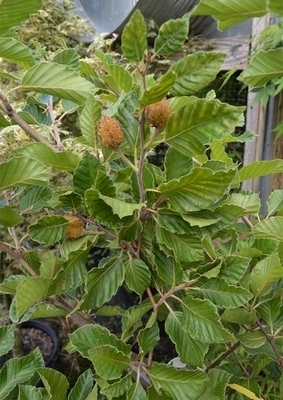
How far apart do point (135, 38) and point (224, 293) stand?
0.96 ft

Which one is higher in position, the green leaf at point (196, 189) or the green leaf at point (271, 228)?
the green leaf at point (196, 189)

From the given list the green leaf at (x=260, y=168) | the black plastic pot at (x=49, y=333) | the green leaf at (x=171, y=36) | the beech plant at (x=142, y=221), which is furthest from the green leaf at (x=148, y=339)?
the black plastic pot at (x=49, y=333)

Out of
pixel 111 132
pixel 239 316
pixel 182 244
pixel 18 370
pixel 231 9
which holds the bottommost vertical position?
pixel 18 370

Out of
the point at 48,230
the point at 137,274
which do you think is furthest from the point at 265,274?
the point at 48,230

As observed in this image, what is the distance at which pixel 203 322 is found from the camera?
45 centimetres

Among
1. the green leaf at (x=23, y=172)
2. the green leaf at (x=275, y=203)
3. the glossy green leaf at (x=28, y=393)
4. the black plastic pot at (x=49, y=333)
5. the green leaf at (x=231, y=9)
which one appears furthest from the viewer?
the black plastic pot at (x=49, y=333)

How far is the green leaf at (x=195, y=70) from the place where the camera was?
0.39 metres

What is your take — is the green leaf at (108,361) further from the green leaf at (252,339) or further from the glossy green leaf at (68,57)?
the glossy green leaf at (68,57)

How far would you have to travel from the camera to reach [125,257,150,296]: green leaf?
1.60 feet

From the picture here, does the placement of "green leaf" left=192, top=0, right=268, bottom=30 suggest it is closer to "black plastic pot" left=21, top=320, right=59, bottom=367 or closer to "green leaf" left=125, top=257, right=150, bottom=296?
"green leaf" left=125, top=257, right=150, bottom=296

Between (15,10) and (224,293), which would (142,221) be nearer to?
(224,293)

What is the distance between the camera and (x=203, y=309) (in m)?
0.45

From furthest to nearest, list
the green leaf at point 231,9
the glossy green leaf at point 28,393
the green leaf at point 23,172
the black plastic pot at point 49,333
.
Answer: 1. the black plastic pot at point 49,333
2. the glossy green leaf at point 28,393
3. the green leaf at point 23,172
4. the green leaf at point 231,9

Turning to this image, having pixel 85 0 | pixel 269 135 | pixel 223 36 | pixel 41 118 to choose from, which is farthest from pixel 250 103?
pixel 41 118
